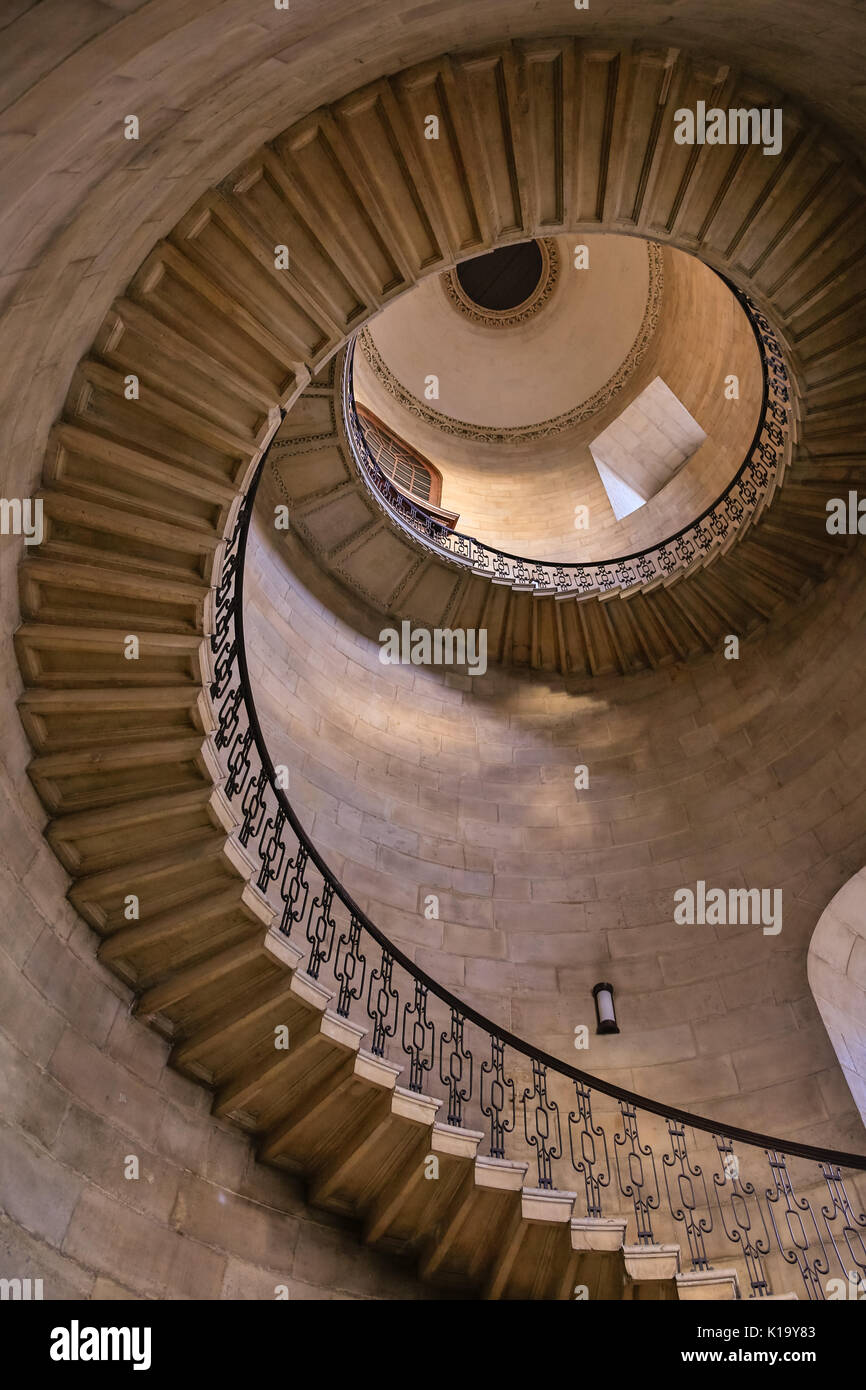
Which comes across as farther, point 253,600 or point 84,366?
point 253,600

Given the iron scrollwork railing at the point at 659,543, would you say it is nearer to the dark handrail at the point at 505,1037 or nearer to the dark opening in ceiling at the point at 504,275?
the dark handrail at the point at 505,1037

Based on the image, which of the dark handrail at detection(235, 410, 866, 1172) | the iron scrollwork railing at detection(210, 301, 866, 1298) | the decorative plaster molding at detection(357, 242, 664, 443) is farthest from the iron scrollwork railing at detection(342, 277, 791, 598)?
the dark handrail at detection(235, 410, 866, 1172)

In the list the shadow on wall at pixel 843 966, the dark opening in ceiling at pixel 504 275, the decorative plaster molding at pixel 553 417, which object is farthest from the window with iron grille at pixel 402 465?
the shadow on wall at pixel 843 966

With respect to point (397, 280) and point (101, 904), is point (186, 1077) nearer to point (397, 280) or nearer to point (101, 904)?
point (101, 904)

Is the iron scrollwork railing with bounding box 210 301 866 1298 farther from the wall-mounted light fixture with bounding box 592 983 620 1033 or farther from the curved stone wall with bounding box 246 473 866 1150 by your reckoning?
the wall-mounted light fixture with bounding box 592 983 620 1033

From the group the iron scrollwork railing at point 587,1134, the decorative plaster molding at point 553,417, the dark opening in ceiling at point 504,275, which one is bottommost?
the iron scrollwork railing at point 587,1134

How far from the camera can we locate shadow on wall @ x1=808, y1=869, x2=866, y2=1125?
705cm

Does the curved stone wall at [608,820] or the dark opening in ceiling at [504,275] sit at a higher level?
the dark opening in ceiling at [504,275]

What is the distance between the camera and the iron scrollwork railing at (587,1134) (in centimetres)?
575

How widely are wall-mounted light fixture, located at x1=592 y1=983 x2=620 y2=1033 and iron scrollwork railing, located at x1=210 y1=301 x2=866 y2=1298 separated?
0.64 m

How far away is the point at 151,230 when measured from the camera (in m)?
5.00

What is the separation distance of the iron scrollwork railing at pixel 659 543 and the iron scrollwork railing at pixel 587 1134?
15.4 ft
